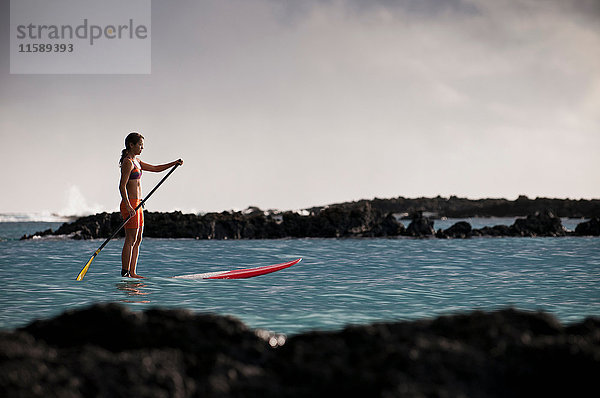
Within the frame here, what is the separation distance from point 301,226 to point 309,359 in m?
38.0

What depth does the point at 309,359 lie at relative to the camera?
9.57ft

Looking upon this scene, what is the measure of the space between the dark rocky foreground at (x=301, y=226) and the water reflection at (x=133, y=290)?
27.7 meters

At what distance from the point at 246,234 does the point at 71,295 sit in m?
30.4

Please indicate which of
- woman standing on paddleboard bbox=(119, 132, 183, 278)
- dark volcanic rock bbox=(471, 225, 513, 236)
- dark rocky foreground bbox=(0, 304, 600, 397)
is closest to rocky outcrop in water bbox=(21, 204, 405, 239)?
dark volcanic rock bbox=(471, 225, 513, 236)

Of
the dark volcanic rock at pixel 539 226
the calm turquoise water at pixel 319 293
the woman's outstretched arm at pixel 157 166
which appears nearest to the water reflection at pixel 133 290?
the calm turquoise water at pixel 319 293

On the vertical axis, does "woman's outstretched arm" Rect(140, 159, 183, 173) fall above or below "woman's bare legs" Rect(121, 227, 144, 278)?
above

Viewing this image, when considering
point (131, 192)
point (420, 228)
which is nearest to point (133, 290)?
point (131, 192)

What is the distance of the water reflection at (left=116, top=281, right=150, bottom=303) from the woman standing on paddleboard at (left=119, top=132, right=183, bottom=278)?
1.04 feet

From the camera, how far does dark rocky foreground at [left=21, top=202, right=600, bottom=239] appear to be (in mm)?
38344

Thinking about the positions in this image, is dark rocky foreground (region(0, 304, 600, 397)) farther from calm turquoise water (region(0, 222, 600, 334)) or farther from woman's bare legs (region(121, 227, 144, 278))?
woman's bare legs (region(121, 227, 144, 278))

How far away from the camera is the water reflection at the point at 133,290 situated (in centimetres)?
861

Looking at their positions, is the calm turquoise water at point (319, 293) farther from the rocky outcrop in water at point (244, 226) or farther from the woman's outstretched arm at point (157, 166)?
the rocky outcrop in water at point (244, 226)

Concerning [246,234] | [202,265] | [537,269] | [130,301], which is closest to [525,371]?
[130,301]

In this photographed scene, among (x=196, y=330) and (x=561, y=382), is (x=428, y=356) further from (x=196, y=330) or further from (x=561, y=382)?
(x=196, y=330)
